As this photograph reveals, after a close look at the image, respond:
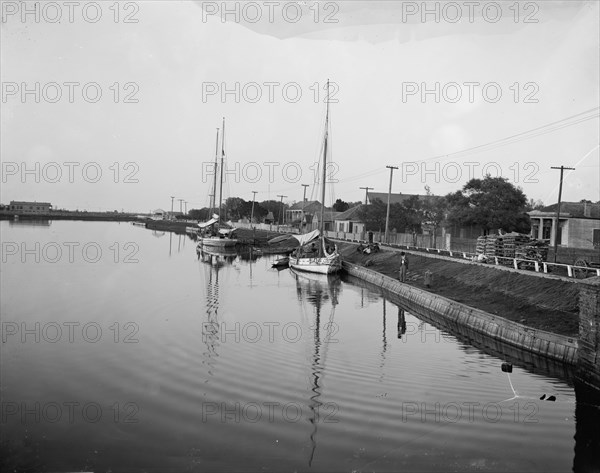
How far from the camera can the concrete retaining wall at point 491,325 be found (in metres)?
17.7

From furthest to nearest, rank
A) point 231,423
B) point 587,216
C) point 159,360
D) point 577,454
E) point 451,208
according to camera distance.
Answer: point 451,208
point 587,216
point 159,360
point 231,423
point 577,454

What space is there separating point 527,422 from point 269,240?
265 ft

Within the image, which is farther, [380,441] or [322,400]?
[322,400]

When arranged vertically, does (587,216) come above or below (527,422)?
above

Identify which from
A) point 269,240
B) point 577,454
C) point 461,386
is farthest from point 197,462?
point 269,240

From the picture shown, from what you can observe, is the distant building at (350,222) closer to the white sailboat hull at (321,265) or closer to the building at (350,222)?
the building at (350,222)

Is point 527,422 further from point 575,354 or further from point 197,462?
point 197,462

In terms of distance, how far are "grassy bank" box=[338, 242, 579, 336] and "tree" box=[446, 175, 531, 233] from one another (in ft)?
50.2

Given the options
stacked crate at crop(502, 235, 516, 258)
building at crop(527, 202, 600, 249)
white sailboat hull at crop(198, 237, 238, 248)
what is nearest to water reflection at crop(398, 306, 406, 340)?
stacked crate at crop(502, 235, 516, 258)

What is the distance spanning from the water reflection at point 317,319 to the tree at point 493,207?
17086mm

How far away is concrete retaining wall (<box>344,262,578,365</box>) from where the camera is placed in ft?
58.1

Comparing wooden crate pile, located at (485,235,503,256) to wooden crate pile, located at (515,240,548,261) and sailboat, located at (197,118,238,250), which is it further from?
sailboat, located at (197,118,238,250)

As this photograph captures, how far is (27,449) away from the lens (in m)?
10.7

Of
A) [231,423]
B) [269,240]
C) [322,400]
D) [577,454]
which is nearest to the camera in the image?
[577,454]
